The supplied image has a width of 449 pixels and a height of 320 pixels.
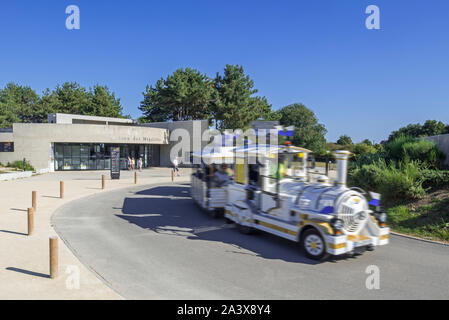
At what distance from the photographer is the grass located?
8812 millimetres

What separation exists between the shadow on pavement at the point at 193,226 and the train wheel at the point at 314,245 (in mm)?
163

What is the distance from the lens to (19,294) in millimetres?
5078

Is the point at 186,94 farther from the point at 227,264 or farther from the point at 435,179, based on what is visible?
the point at 227,264

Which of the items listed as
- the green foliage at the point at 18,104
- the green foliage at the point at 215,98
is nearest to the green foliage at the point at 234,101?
the green foliage at the point at 215,98

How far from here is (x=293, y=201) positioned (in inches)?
294

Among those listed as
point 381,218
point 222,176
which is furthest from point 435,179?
point 222,176

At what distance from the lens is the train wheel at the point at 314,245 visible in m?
6.64

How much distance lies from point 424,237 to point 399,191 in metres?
2.55

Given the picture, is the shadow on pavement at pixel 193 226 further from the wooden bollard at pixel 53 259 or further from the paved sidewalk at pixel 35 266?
the wooden bollard at pixel 53 259

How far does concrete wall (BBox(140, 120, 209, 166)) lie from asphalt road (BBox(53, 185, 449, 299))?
78.8 feet

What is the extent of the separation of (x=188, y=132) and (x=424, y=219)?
27779mm
